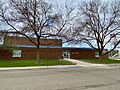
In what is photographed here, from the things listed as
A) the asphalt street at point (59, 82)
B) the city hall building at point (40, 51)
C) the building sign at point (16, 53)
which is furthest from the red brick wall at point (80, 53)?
the asphalt street at point (59, 82)

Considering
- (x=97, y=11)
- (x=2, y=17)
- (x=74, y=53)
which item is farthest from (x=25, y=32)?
(x=74, y=53)

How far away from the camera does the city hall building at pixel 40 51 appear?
4469cm

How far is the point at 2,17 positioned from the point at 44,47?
18.6 m

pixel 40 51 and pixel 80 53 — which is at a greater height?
pixel 40 51

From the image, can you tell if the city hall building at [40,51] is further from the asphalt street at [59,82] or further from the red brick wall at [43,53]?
the asphalt street at [59,82]

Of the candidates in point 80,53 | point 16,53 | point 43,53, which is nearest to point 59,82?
point 16,53

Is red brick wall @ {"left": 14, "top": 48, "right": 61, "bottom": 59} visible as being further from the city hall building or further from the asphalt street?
the asphalt street

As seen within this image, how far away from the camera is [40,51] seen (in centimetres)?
4709

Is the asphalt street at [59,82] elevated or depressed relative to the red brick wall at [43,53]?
depressed

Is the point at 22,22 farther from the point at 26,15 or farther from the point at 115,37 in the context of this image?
the point at 115,37

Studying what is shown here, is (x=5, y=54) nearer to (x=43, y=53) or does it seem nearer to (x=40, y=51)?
(x=40, y=51)

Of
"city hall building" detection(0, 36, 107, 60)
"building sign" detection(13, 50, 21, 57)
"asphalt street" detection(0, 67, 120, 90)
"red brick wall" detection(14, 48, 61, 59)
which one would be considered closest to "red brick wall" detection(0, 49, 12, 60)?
"city hall building" detection(0, 36, 107, 60)

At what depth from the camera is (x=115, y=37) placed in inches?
1575

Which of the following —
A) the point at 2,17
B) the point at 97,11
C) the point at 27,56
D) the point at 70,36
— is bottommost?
A: the point at 27,56
